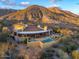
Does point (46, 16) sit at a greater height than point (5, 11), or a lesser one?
lesser

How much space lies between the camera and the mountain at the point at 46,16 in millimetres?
18031

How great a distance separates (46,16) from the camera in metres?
18.9

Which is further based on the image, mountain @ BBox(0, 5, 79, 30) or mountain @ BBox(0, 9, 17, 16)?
mountain @ BBox(0, 5, 79, 30)

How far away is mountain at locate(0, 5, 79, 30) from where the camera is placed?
18.0 m

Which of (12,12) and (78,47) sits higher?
(12,12)

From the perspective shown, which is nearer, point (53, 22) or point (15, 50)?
point (15, 50)

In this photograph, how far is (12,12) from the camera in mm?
17594

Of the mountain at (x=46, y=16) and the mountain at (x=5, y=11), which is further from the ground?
the mountain at (x=5, y=11)

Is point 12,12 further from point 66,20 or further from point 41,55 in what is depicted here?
point 41,55

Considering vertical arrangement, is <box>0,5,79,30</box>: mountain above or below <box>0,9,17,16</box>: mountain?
below

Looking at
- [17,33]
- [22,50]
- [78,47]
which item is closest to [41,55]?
[22,50]

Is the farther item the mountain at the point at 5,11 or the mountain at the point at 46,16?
the mountain at the point at 46,16

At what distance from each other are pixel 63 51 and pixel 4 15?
27.8ft

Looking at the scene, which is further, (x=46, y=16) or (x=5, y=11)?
(x=46, y=16)
